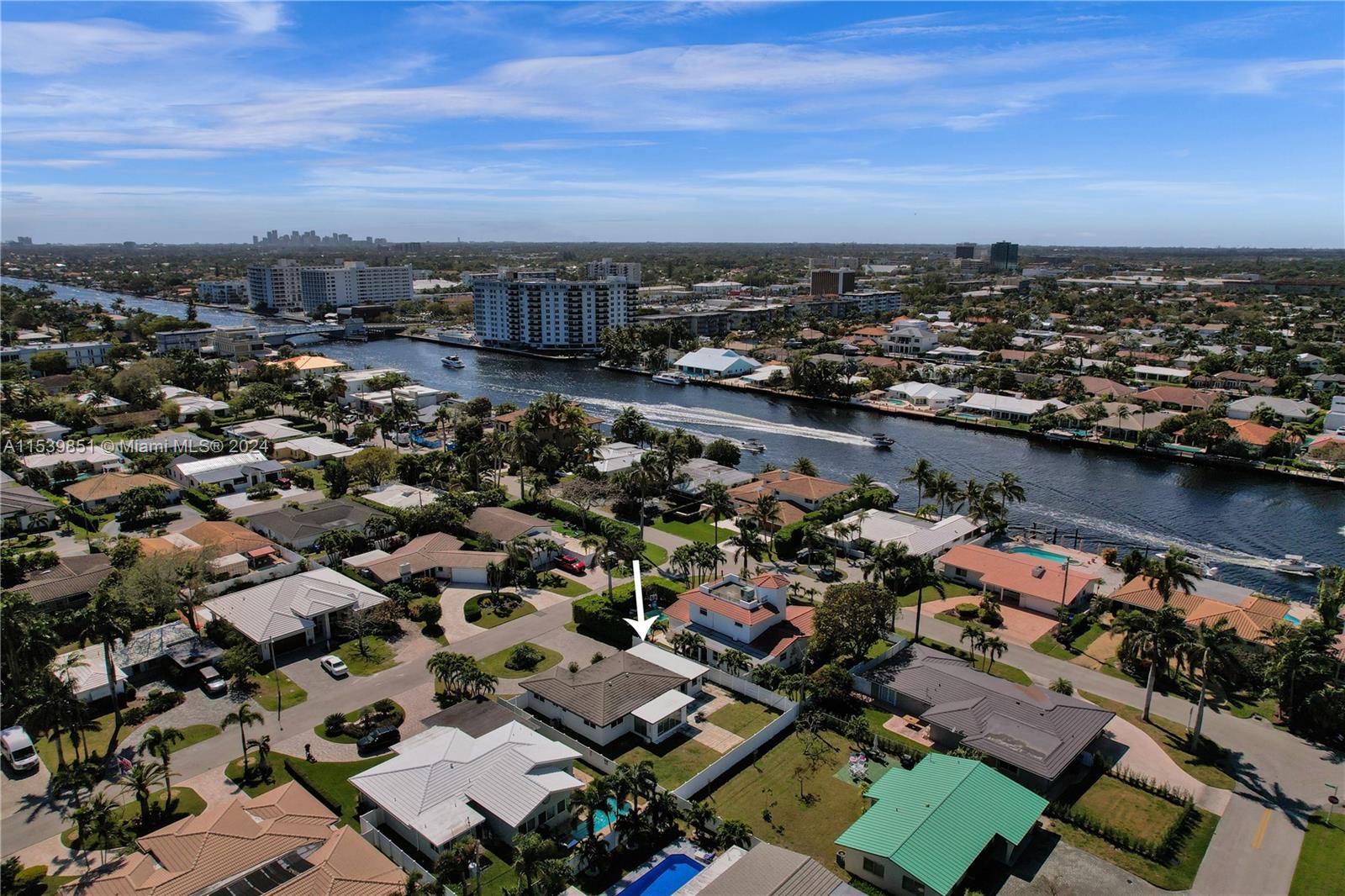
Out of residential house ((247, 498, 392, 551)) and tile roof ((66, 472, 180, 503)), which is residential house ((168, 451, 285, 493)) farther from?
residential house ((247, 498, 392, 551))

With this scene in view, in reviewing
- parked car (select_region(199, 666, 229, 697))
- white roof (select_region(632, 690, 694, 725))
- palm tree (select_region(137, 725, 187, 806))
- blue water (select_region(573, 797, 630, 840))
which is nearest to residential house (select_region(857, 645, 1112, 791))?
white roof (select_region(632, 690, 694, 725))

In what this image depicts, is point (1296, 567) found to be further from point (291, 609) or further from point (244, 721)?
point (244, 721)

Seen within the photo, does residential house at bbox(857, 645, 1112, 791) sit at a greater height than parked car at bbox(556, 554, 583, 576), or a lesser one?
greater

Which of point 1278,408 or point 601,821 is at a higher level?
point 1278,408

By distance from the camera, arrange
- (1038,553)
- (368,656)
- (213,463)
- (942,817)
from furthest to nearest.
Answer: (213,463), (1038,553), (368,656), (942,817)

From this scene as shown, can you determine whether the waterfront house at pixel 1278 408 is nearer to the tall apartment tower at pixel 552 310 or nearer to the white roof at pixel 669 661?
the white roof at pixel 669 661

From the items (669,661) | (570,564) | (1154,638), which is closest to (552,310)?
(570,564)
